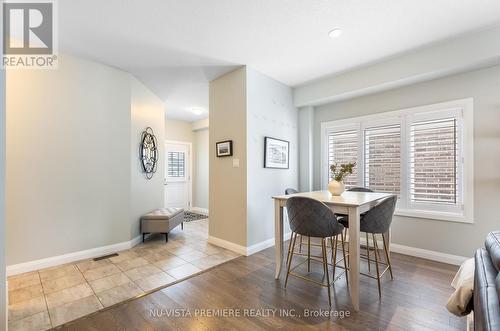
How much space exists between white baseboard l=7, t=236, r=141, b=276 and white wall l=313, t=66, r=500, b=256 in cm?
390

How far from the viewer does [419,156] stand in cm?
308

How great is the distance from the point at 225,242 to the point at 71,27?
122 inches

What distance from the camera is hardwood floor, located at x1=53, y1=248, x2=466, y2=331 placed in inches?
67.3

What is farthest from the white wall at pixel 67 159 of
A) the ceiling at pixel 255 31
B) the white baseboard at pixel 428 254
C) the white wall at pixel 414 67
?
the white baseboard at pixel 428 254

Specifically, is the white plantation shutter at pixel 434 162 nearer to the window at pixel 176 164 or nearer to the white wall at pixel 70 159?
the white wall at pixel 70 159

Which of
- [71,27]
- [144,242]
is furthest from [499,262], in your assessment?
[144,242]

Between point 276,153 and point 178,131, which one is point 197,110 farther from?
point 276,153

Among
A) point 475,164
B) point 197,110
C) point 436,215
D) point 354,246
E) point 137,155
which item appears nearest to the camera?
point 354,246

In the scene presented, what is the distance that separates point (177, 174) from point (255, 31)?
15.5 ft

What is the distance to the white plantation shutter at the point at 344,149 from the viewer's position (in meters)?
3.69

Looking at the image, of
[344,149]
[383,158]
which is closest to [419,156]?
[383,158]

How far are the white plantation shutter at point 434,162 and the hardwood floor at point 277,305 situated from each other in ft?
2.98

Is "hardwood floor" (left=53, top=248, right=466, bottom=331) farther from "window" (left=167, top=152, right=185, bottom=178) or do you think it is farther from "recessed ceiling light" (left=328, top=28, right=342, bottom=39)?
"window" (left=167, top=152, right=185, bottom=178)

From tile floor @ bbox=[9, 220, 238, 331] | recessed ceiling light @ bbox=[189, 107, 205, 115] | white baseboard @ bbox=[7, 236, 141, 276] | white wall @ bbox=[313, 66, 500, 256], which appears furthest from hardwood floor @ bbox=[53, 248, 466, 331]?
recessed ceiling light @ bbox=[189, 107, 205, 115]
